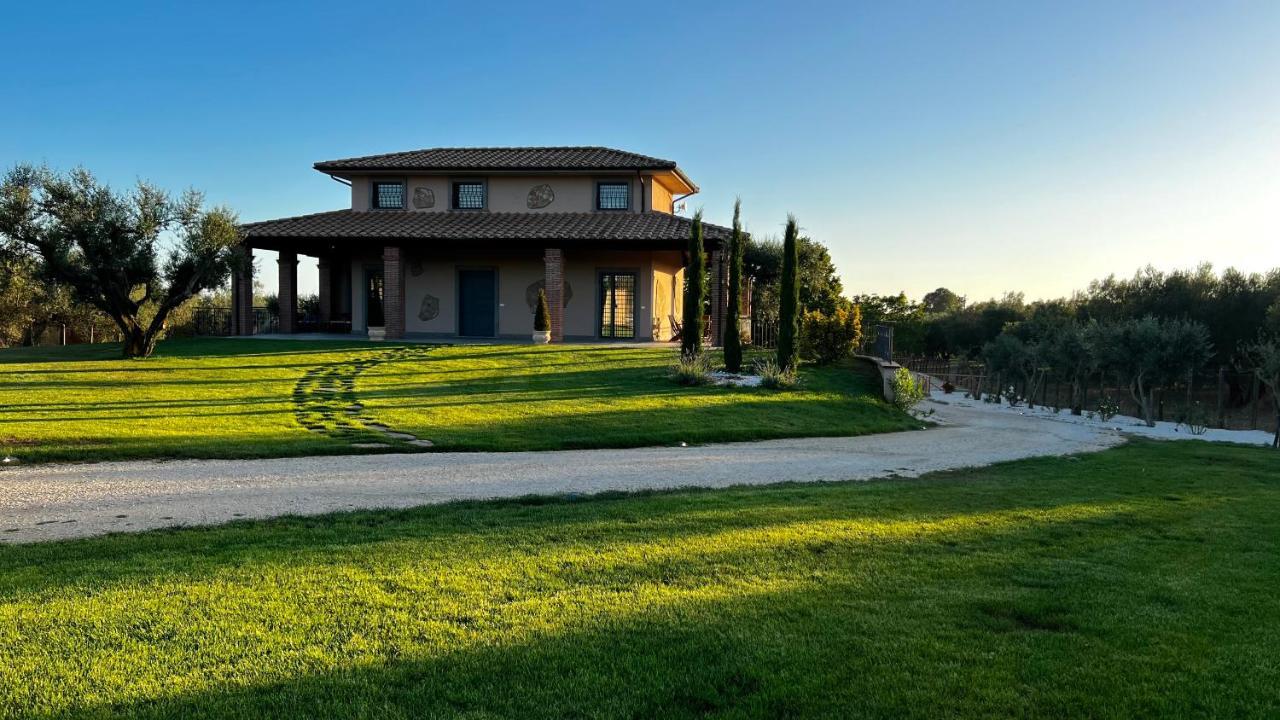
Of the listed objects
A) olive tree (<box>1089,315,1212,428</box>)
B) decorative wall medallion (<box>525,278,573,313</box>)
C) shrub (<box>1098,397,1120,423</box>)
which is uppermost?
decorative wall medallion (<box>525,278,573,313</box>)

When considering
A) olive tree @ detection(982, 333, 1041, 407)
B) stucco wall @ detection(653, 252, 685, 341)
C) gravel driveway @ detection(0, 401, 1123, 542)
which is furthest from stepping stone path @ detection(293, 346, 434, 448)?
olive tree @ detection(982, 333, 1041, 407)

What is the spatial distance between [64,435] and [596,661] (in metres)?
10.3

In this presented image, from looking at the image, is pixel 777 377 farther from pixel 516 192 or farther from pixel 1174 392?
pixel 1174 392

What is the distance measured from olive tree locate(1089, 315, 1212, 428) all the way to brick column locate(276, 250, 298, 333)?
2784 cm

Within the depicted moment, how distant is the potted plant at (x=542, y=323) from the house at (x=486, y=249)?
470 millimetres

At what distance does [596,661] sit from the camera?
3.50 metres

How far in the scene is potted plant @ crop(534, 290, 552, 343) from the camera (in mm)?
25547

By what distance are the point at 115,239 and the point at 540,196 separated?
46.3ft

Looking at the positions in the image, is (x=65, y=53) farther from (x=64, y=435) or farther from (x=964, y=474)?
(x=964, y=474)

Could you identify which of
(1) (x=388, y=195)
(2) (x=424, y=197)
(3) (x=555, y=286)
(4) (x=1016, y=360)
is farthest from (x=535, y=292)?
(4) (x=1016, y=360)

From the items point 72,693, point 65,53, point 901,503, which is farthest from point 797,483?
point 65,53

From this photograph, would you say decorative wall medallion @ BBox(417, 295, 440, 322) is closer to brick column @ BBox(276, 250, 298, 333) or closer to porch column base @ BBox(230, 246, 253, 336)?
brick column @ BBox(276, 250, 298, 333)

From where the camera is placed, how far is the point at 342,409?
46.6 ft

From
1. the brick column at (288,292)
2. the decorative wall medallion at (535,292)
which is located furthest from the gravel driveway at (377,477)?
the brick column at (288,292)
